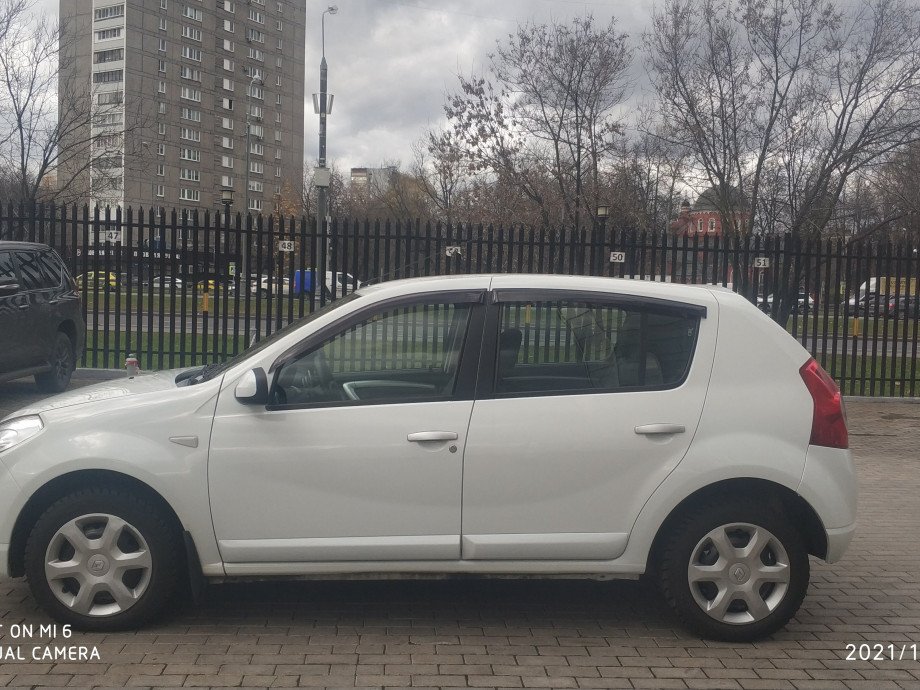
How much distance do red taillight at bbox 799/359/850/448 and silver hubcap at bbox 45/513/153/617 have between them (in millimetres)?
3150

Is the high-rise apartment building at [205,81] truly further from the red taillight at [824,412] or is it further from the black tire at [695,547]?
the black tire at [695,547]

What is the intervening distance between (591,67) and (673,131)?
306cm

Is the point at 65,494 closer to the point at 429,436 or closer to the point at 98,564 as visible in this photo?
the point at 98,564

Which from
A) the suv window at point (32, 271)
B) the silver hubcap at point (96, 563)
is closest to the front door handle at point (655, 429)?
the silver hubcap at point (96, 563)

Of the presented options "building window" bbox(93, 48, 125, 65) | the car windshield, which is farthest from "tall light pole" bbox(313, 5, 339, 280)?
"building window" bbox(93, 48, 125, 65)

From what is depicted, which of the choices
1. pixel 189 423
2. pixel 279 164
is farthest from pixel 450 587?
pixel 279 164

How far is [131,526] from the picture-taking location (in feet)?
13.7

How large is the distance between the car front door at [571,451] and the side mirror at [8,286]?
775 centimetres

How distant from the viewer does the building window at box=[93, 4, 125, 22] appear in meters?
72.8

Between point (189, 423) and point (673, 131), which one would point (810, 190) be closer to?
point (673, 131)

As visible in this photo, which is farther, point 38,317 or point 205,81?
point 205,81
